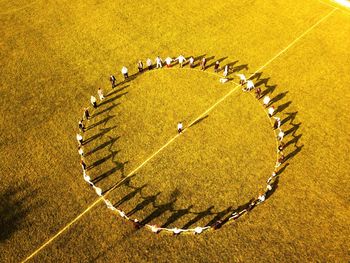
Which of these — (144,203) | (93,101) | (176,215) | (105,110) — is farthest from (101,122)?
(176,215)

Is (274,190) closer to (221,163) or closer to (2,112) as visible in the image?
(221,163)

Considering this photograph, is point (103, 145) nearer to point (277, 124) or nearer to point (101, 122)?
point (101, 122)

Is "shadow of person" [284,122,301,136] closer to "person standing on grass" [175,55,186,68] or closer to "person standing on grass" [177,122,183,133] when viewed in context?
"person standing on grass" [177,122,183,133]

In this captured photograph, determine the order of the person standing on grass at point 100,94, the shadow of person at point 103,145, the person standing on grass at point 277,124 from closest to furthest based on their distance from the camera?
the shadow of person at point 103,145, the person standing on grass at point 277,124, the person standing on grass at point 100,94

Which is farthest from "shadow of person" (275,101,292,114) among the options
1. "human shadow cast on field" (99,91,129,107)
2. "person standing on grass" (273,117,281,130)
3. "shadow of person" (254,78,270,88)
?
"human shadow cast on field" (99,91,129,107)

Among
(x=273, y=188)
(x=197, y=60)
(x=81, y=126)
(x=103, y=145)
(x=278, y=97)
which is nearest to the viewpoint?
(x=273, y=188)

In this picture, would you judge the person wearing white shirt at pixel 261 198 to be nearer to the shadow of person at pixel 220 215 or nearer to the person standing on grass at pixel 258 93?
the shadow of person at pixel 220 215

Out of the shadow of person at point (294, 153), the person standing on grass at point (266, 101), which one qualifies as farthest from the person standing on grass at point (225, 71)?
the shadow of person at point (294, 153)

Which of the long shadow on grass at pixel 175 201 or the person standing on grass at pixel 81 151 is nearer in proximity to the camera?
the long shadow on grass at pixel 175 201
